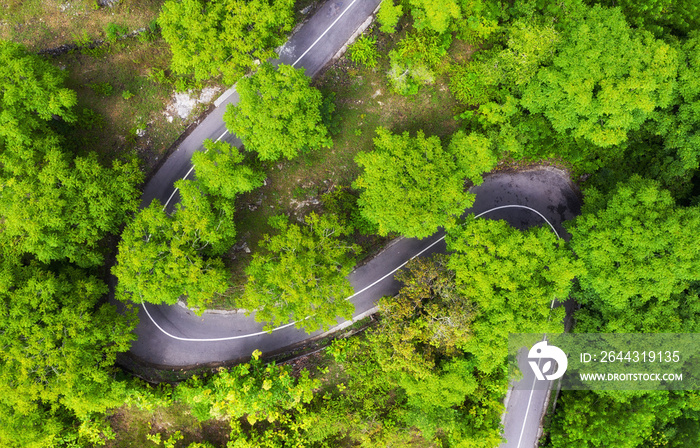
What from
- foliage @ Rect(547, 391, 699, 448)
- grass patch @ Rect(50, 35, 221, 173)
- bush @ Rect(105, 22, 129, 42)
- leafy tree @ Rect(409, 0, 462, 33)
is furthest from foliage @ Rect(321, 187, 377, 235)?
foliage @ Rect(547, 391, 699, 448)

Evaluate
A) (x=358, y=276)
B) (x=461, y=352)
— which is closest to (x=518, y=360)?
(x=461, y=352)

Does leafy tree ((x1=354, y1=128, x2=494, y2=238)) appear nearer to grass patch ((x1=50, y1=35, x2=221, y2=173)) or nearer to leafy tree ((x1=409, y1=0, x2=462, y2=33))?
leafy tree ((x1=409, y1=0, x2=462, y2=33))

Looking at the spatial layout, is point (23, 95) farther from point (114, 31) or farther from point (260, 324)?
point (260, 324)

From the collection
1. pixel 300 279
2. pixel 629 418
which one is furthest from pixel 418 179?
pixel 629 418

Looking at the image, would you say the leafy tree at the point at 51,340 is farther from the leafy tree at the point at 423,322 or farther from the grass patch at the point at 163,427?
the leafy tree at the point at 423,322

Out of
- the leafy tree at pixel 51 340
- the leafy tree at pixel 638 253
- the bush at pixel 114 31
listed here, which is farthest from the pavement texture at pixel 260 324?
the bush at pixel 114 31

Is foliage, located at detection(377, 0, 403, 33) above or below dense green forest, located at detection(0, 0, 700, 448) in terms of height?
above

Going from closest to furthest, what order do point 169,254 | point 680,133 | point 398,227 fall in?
point 169,254
point 398,227
point 680,133
